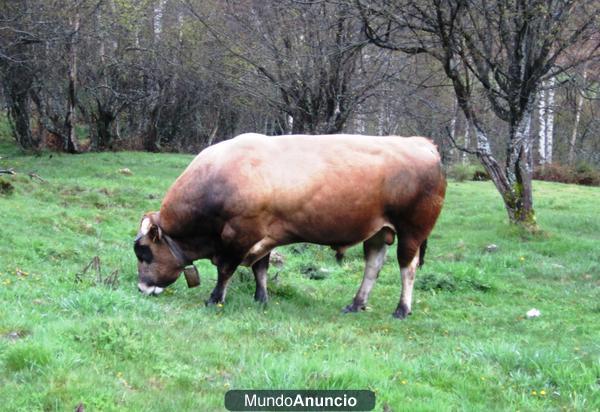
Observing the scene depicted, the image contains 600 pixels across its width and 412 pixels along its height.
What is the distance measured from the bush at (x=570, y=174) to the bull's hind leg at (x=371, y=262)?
95.6 feet

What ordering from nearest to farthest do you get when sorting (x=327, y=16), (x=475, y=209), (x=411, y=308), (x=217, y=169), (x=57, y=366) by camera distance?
1. (x=57, y=366)
2. (x=217, y=169)
3. (x=411, y=308)
4. (x=327, y=16)
5. (x=475, y=209)

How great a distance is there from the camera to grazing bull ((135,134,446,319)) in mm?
8453

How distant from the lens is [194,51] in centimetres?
3212

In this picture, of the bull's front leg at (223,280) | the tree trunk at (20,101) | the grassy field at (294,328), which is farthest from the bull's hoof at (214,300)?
the tree trunk at (20,101)

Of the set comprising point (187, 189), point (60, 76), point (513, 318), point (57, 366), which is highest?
point (60, 76)

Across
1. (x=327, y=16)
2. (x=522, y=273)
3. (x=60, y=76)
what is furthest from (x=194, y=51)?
(x=522, y=273)

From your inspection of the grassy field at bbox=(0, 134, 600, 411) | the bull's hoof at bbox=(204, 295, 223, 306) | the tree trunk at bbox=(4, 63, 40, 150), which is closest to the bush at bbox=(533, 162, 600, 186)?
the grassy field at bbox=(0, 134, 600, 411)

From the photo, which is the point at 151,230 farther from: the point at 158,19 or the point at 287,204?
the point at 158,19

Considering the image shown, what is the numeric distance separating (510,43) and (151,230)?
10.1 m

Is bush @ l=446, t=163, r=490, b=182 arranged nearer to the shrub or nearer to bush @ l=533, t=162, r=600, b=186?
bush @ l=533, t=162, r=600, b=186

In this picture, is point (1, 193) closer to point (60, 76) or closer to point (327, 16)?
point (327, 16)

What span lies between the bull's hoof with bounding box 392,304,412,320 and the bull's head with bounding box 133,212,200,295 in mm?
2562

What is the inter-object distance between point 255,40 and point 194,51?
12.2m

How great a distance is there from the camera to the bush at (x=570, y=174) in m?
35.8
